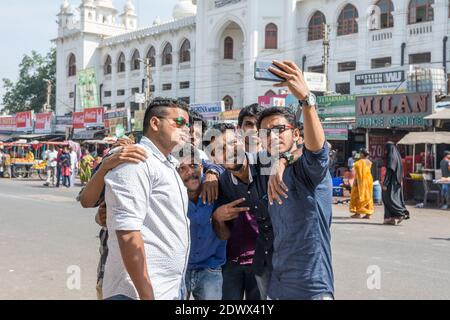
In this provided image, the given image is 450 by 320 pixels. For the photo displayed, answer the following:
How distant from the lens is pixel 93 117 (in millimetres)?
36812

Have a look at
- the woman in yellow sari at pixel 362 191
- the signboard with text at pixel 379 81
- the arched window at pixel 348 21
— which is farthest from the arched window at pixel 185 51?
the woman in yellow sari at pixel 362 191

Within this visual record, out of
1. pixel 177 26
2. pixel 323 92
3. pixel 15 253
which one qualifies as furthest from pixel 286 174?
pixel 177 26

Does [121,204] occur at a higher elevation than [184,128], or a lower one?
lower

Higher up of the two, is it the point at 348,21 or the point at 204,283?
the point at 348,21

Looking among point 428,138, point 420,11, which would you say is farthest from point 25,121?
point 428,138

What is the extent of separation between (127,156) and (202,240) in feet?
3.62

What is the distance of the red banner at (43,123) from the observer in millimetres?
41719

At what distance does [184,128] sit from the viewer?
9.13ft

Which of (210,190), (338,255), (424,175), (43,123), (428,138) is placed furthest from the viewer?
(43,123)

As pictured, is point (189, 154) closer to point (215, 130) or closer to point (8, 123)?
point (215, 130)

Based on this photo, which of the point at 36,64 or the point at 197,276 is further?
the point at 36,64

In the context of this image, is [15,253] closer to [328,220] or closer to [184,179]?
[184,179]

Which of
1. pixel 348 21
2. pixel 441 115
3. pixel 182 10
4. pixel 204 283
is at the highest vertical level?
pixel 182 10
